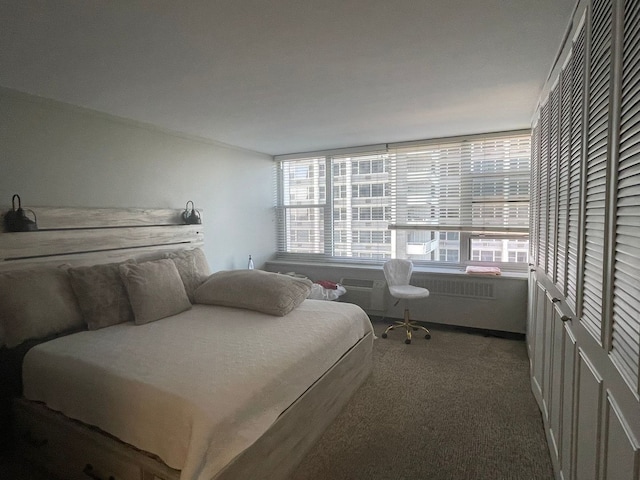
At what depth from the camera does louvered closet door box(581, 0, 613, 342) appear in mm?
1097

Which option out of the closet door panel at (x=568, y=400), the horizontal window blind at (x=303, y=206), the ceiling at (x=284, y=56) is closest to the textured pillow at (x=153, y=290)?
the ceiling at (x=284, y=56)

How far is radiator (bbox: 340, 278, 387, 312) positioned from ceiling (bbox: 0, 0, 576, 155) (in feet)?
7.15

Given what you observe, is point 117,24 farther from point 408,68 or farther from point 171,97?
point 408,68

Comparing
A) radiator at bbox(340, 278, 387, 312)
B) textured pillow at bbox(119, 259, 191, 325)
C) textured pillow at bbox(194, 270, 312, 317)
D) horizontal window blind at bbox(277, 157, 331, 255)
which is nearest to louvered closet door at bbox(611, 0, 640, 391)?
textured pillow at bbox(194, 270, 312, 317)

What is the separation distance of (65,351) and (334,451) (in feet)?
5.55

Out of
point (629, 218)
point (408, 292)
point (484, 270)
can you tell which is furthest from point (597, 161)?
point (484, 270)

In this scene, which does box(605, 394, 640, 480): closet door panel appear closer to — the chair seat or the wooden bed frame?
the wooden bed frame

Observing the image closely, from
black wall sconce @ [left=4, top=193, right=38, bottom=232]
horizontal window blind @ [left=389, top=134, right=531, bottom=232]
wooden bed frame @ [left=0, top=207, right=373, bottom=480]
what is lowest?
wooden bed frame @ [left=0, top=207, right=373, bottom=480]

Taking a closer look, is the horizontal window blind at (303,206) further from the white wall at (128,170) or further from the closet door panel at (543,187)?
the closet door panel at (543,187)

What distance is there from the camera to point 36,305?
2.29 metres

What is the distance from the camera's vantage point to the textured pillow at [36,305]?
7.15 feet

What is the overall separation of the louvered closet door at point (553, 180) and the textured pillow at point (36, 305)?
313 centimetres

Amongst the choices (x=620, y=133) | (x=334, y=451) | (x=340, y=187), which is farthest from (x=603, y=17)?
(x=340, y=187)

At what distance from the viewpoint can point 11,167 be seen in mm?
2537
